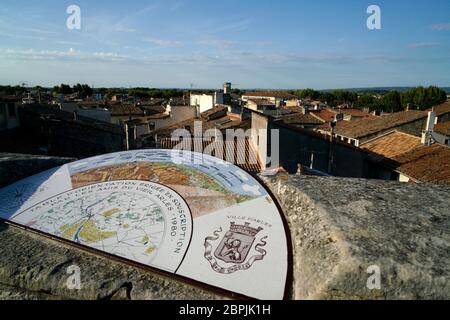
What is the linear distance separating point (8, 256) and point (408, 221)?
6.31 meters

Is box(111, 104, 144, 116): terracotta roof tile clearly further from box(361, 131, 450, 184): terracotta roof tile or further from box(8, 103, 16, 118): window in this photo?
box(361, 131, 450, 184): terracotta roof tile

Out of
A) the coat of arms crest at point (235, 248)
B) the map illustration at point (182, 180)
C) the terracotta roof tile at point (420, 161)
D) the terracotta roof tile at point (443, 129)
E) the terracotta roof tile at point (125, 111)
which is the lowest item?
the terracotta roof tile at point (420, 161)

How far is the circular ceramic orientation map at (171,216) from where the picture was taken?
15.2 ft

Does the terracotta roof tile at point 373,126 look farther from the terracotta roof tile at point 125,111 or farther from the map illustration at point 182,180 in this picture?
the terracotta roof tile at point 125,111

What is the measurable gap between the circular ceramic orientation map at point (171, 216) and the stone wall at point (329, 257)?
0.73 ft

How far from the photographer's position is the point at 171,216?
5738mm

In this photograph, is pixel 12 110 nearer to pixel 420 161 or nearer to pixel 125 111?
pixel 420 161

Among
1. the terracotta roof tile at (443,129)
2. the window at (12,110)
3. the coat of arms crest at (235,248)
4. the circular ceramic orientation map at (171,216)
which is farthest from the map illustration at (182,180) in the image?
the terracotta roof tile at (443,129)

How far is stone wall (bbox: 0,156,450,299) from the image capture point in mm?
3838

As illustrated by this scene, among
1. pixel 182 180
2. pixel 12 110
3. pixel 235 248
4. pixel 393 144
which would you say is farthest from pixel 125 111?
pixel 235 248

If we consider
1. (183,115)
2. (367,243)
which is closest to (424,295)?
(367,243)

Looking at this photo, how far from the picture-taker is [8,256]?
206 inches

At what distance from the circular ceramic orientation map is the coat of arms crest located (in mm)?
15
